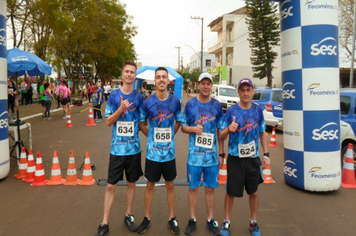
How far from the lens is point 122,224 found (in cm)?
392

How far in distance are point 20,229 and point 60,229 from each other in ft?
1.75

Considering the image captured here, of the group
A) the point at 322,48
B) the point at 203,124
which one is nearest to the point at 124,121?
the point at 203,124

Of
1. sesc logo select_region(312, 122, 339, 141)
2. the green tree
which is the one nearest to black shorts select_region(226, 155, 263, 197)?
sesc logo select_region(312, 122, 339, 141)

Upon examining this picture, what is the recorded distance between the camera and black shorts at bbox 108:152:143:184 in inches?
144

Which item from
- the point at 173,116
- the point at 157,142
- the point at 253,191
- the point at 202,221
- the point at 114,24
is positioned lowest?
the point at 202,221

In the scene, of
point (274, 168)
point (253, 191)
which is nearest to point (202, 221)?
point (253, 191)

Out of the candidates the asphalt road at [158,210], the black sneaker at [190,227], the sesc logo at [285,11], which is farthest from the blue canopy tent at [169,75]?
the black sneaker at [190,227]

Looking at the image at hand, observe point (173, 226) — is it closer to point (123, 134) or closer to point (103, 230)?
point (103, 230)

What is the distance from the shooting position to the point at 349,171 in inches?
220

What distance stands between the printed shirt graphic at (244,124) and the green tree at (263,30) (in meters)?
30.0

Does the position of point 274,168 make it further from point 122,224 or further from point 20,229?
point 20,229

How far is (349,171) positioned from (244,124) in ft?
11.0

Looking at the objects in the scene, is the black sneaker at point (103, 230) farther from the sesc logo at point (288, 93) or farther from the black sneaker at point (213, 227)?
the sesc logo at point (288, 93)

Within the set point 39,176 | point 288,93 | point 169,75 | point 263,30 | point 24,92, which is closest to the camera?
point 288,93
